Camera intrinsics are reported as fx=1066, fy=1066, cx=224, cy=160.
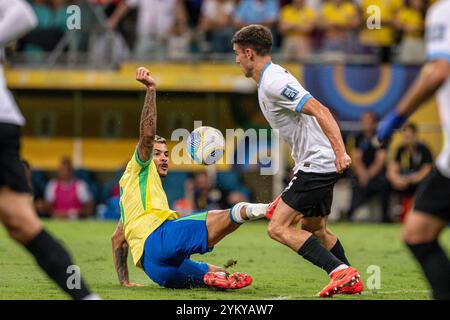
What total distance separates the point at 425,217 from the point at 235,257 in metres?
6.46

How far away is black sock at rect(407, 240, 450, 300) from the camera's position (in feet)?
22.3

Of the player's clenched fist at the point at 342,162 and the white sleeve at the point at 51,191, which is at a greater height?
the player's clenched fist at the point at 342,162

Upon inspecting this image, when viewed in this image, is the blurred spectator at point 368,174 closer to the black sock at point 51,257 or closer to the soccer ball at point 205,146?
the soccer ball at point 205,146

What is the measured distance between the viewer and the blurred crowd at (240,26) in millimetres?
20984

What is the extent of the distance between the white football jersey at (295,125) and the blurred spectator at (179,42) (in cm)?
1219

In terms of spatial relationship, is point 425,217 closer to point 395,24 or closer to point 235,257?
point 235,257

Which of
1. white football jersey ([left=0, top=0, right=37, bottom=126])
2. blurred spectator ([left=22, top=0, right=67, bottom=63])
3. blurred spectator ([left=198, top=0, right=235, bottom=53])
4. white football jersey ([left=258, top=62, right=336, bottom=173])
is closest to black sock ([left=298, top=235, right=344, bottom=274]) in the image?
white football jersey ([left=258, top=62, right=336, bottom=173])

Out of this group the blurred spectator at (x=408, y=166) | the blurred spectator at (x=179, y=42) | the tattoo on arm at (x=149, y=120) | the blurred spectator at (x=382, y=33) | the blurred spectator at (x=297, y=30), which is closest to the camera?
the tattoo on arm at (x=149, y=120)

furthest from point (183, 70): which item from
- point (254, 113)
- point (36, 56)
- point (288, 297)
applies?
point (288, 297)

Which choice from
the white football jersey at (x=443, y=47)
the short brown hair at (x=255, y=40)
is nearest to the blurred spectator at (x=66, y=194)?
the short brown hair at (x=255, y=40)

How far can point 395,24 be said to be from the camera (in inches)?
821

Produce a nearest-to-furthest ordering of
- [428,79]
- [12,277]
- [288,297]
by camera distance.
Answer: [428,79]
[288,297]
[12,277]

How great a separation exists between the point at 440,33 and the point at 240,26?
47.2 feet

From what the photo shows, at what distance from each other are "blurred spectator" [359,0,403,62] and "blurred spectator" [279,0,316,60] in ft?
3.45
